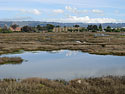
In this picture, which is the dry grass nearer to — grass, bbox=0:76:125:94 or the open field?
the open field

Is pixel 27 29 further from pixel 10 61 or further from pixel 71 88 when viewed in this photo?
pixel 71 88

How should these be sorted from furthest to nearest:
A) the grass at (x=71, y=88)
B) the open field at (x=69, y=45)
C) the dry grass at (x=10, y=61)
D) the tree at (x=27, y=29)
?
the tree at (x=27, y=29) < the open field at (x=69, y=45) < the dry grass at (x=10, y=61) < the grass at (x=71, y=88)

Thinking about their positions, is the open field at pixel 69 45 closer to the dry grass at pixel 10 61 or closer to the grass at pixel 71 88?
the dry grass at pixel 10 61

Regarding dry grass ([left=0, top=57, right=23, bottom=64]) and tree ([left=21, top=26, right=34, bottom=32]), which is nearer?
dry grass ([left=0, top=57, right=23, bottom=64])

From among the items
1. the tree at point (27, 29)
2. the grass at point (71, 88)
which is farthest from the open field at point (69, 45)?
the tree at point (27, 29)

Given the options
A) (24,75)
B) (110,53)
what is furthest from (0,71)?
(110,53)

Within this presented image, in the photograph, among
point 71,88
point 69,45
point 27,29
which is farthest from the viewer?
point 27,29

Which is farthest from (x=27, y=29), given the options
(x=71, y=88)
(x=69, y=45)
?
(x=71, y=88)

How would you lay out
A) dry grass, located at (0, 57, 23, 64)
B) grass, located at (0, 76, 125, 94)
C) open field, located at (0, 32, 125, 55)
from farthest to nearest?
open field, located at (0, 32, 125, 55)
dry grass, located at (0, 57, 23, 64)
grass, located at (0, 76, 125, 94)

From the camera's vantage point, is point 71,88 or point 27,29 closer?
point 71,88

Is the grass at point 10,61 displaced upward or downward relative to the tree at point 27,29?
downward

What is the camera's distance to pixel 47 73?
766 inches

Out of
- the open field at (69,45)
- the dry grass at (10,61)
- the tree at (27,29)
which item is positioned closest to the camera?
the dry grass at (10,61)

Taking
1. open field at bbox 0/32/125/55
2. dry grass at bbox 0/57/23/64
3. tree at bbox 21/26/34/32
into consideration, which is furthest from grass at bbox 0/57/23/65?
tree at bbox 21/26/34/32
